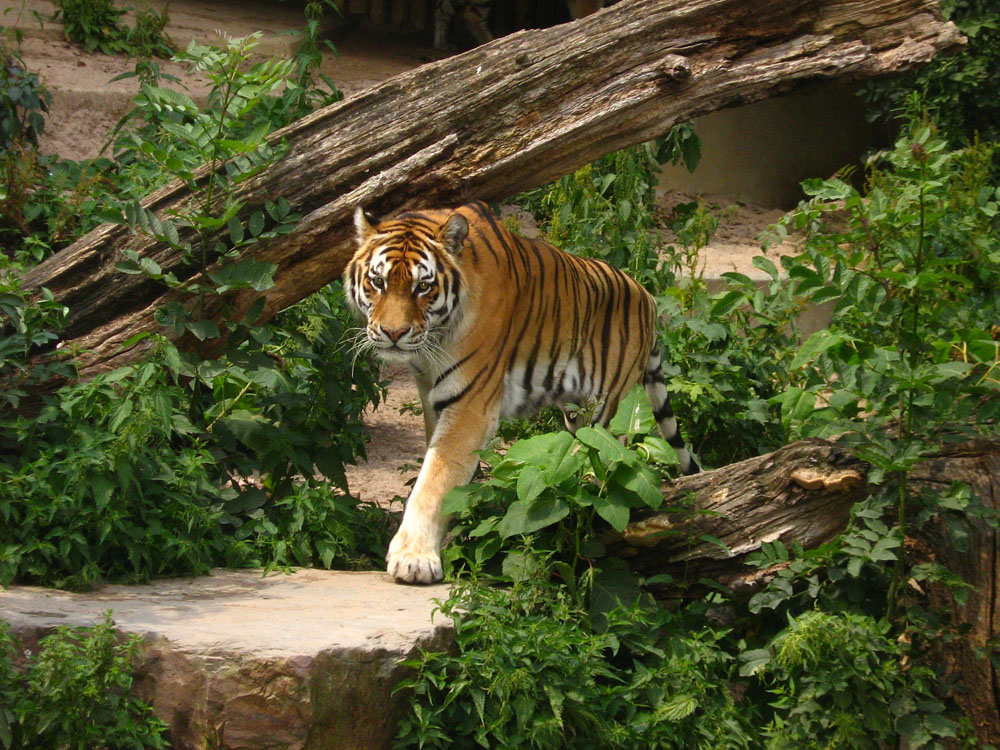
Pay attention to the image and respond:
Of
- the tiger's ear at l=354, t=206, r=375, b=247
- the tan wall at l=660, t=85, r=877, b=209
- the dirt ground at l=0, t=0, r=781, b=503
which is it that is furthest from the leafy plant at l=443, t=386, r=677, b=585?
the tan wall at l=660, t=85, r=877, b=209

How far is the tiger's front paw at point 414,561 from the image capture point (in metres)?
3.74

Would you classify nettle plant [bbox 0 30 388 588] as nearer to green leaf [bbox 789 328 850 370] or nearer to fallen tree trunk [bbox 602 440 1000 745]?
fallen tree trunk [bbox 602 440 1000 745]

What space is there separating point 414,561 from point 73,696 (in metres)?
1.20

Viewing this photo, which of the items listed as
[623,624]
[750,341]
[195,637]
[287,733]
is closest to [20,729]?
[195,637]

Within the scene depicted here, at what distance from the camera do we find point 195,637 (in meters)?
3.10

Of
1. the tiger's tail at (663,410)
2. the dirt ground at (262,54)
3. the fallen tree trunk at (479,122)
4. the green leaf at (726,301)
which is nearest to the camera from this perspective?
the fallen tree trunk at (479,122)

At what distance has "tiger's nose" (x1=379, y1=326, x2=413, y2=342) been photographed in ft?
13.3

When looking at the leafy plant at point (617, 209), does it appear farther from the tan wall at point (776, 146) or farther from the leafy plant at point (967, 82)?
the tan wall at point (776, 146)

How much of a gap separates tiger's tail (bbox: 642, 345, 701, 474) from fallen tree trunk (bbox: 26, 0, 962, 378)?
1.24m

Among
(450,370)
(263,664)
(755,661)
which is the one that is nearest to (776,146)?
(450,370)

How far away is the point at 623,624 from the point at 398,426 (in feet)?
11.7

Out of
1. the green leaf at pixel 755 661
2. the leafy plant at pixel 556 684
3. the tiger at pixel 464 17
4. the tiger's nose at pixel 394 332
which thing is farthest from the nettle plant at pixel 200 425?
the tiger at pixel 464 17

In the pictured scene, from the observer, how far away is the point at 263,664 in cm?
303

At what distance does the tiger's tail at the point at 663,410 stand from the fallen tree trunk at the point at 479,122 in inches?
48.7
